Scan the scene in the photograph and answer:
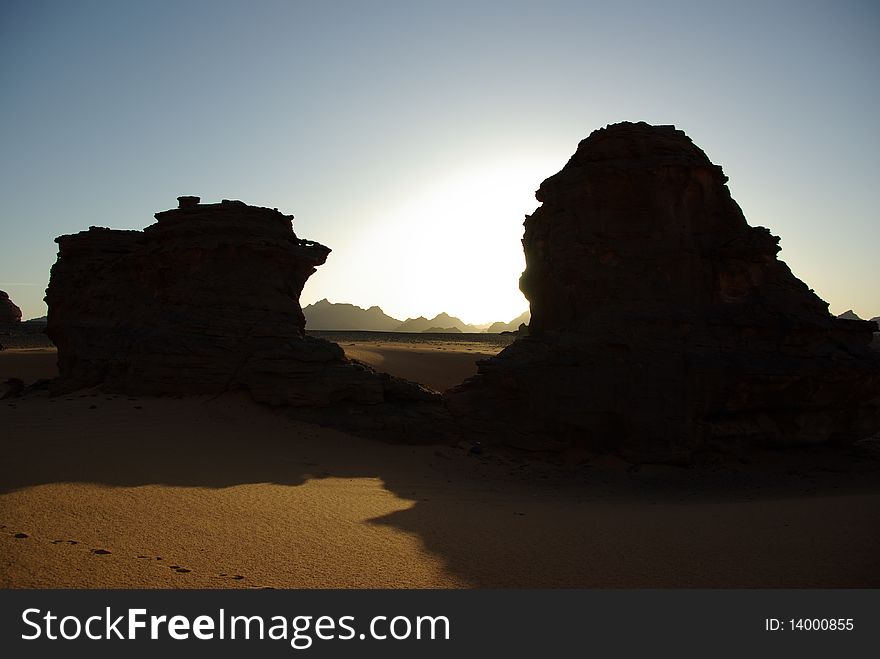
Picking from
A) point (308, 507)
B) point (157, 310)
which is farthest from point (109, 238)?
point (308, 507)

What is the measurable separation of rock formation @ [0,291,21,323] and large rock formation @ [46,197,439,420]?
159 ft

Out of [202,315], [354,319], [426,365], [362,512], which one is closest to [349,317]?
[354,319]

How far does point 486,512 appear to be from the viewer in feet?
24.4

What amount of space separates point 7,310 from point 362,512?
61.9m

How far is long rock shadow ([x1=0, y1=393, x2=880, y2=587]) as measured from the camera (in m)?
5.05

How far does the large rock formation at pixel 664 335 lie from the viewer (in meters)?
10.9

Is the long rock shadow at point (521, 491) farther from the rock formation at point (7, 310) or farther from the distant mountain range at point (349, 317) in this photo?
the distant mountain range at point (349, 317)

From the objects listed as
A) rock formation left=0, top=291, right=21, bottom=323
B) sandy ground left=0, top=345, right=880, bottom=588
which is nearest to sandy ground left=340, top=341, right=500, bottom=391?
sandy ground left=0, top=345, right=880, bottom=588

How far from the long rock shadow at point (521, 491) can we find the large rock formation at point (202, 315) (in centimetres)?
77

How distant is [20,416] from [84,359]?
11.0 ft

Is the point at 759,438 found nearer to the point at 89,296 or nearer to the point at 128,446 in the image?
the point at 128,446

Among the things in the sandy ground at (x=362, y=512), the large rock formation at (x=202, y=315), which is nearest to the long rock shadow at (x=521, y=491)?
the sandy ground at (x=362, y=512)

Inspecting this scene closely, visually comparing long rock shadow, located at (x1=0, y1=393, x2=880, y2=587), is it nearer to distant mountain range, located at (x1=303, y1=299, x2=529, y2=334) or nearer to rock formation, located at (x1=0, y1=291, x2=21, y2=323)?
rock formation, located at (x1=0, y1=291, x2=21, y2=323)

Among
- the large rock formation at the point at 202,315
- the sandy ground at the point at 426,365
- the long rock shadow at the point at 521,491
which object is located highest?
the large rock formation at the point at 202,315
